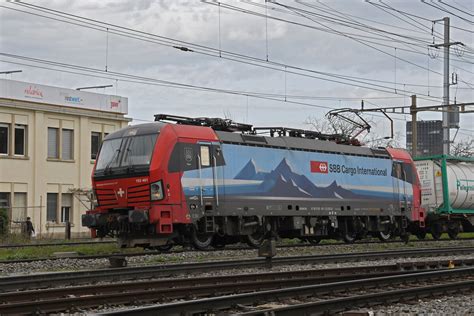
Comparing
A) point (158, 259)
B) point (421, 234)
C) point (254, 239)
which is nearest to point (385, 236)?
point (421, 234)

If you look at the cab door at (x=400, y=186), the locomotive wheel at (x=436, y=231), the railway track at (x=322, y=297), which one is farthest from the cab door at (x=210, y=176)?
the locomotive wheel at (x=436, y=231)

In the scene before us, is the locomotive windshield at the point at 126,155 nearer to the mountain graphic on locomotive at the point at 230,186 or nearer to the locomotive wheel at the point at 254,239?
the mountain graphic on locomotive at the point at 230,186

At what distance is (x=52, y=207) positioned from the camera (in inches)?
1960

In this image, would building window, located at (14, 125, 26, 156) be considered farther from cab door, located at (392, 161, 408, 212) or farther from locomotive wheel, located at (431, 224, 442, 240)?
cab door, located at (392, 161, 408, 212)

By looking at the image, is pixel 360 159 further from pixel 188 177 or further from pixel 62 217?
pixel 62 217

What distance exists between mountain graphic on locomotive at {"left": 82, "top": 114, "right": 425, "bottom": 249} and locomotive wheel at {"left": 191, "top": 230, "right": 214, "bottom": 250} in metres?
0.03

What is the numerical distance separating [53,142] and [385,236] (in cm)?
2651

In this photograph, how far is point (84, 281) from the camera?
49.1 feet

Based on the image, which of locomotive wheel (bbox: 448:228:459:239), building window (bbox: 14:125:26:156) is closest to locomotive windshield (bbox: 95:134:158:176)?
locomotive wheel (bbox: 448:228:459:239)

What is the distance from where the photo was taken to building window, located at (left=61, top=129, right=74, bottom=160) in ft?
166

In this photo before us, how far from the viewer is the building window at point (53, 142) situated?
4981 centimetres

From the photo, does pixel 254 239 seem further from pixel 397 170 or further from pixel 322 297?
pixel 322 297

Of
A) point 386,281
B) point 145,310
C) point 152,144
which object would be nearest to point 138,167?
point 152,144

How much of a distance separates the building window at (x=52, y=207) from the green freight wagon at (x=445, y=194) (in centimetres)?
2394
